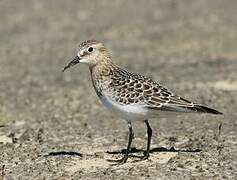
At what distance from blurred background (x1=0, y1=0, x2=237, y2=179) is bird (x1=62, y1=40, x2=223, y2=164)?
2.28ft

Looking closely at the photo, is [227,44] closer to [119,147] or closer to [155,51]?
[155,51]

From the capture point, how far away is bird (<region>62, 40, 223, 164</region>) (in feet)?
31.8

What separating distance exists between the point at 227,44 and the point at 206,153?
403 inches

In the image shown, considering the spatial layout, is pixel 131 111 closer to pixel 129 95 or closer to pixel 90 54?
pixel 129 95

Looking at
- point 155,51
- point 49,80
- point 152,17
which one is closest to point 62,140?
point 49,80

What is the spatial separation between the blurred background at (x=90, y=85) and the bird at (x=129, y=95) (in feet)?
2.28

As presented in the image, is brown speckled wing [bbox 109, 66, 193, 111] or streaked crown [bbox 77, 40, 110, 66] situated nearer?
brown speckled wing [bbox 109, 66, 193, 111]

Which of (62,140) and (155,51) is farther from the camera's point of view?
(155,51)

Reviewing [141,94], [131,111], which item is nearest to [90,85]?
[141,94]

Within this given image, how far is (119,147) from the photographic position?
11.2 metres

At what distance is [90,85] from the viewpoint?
53.9 ft

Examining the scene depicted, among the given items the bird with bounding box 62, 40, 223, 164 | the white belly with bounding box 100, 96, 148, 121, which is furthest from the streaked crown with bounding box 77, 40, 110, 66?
the white belly with bounding box 100, 96, 148, 121

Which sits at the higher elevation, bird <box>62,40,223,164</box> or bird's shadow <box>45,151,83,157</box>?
bird <box>62,40,223,164</box>

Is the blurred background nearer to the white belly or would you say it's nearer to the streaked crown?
the white belly
